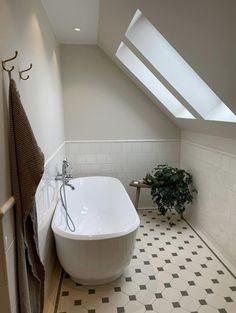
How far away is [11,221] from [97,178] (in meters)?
2.38

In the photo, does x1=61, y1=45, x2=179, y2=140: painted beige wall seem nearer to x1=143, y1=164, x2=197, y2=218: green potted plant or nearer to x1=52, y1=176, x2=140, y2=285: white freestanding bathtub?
x1=143, y1=164, x2=197, y2=218: green potted plant

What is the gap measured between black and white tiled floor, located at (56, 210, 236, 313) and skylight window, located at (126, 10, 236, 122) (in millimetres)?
1559

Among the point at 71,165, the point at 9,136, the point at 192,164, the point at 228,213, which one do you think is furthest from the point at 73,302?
the point at 192,164

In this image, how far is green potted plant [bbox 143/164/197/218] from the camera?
340 centimetres

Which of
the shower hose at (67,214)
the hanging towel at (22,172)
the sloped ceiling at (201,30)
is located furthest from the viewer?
the shower hose at (67,214)

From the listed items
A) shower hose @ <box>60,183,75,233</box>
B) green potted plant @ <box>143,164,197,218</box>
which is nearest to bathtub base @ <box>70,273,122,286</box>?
shower hose @ <box>60,183,75,233</box>

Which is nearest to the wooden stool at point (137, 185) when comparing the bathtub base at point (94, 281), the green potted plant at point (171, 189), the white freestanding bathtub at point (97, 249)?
the green potted plant at point (171, 189)

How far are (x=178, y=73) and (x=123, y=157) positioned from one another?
1.77 m

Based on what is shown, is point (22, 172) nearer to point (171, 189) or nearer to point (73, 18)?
point (73, 18)

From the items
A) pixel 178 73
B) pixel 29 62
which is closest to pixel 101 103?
pixel 178 73

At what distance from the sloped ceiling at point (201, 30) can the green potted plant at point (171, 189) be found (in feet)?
4.55

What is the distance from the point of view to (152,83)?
11.2 ft

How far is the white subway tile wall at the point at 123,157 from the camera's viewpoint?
3.89m

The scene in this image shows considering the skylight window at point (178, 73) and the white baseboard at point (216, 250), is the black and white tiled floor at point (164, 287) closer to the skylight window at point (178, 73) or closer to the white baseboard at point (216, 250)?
the white baseboard at point (216, 250)
